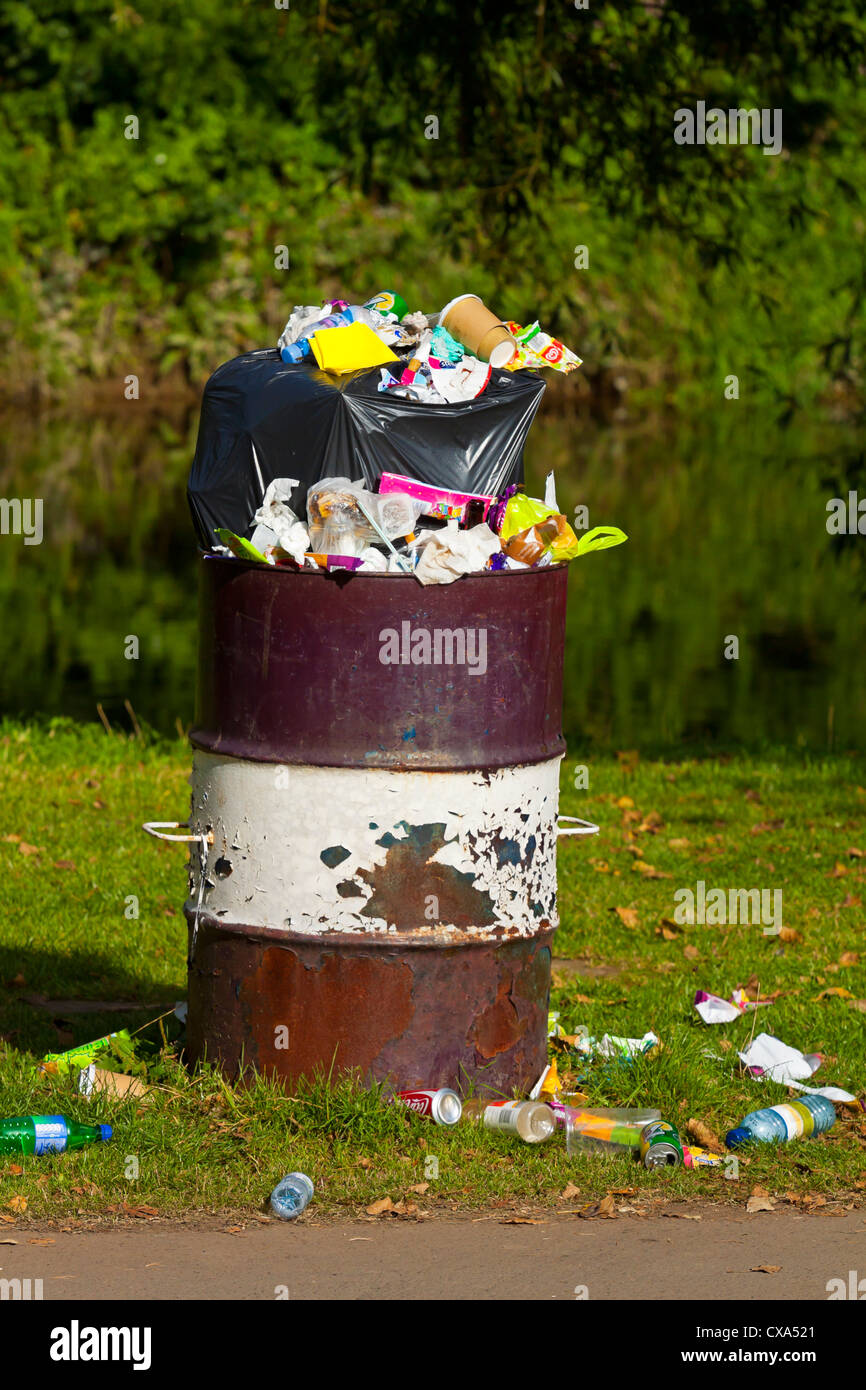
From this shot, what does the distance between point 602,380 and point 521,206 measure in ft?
82.5

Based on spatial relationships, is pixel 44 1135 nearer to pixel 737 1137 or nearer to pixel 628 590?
pixel 737 1137

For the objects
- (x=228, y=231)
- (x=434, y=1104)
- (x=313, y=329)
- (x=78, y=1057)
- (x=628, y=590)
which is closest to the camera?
(x=434, y=1104)

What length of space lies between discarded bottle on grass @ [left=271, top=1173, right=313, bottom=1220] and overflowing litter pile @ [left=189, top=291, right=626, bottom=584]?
1605mm

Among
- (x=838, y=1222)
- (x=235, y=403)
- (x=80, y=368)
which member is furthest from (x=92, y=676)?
(x=80, y=368)

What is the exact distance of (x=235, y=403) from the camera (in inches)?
218

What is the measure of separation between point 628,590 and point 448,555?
577 inches

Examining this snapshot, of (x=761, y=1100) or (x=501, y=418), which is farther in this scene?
(x=761, y=1100)

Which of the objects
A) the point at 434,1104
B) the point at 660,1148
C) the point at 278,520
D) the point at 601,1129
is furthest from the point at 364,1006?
the point at 278,520

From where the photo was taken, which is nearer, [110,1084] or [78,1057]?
[110,1084]

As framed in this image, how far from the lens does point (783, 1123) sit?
18.0 feet

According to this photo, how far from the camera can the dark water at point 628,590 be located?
47.5ft

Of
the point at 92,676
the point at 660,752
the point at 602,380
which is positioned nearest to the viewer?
the point at 660,752

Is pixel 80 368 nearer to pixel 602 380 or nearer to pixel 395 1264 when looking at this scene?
pixel 602 380

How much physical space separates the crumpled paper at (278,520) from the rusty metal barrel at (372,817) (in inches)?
4.3
